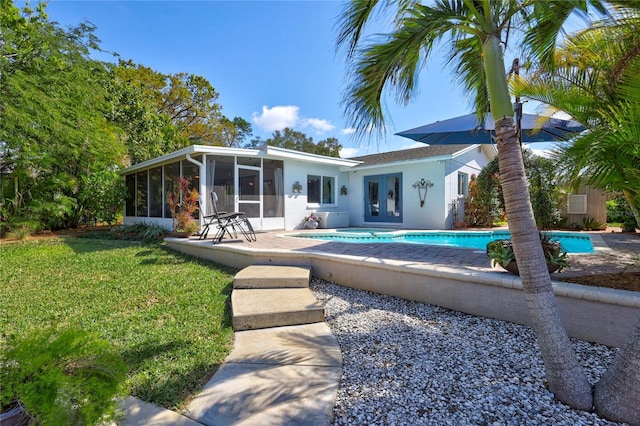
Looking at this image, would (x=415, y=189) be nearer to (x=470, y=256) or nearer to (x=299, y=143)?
(x=470, y=256)

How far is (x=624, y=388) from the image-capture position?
1875 mm

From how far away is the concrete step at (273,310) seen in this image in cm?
357

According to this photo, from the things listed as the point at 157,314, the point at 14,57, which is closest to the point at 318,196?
the point at 157,314

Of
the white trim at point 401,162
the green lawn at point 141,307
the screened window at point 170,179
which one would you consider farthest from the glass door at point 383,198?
the green lawn at point 141,307

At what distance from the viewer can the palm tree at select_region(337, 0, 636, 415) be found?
81.0 inches

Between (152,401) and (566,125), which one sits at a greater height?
(566,125)

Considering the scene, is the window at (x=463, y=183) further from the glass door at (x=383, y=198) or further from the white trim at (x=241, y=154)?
the white trim at (x=241, y=154)

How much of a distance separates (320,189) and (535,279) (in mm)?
11650

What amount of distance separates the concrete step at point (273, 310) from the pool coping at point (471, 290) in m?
1.06

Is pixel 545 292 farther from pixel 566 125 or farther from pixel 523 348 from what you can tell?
pixel 566 125

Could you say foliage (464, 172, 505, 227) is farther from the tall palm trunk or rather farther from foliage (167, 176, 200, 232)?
the tall palm trunk

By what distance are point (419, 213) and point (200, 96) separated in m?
20.1

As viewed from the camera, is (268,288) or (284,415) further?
(268,288)

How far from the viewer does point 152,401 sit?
Answer: 2.24 m
